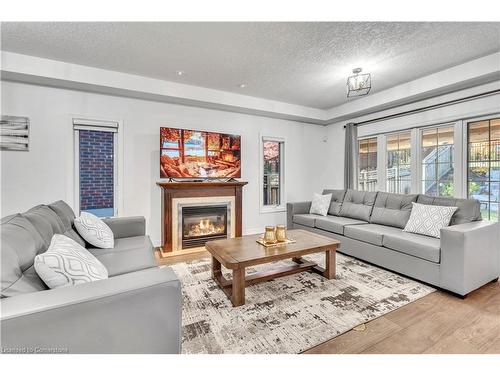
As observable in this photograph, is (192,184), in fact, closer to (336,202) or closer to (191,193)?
(191,193)

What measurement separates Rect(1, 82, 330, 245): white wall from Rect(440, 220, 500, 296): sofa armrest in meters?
2.95

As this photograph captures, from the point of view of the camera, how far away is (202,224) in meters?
4.00

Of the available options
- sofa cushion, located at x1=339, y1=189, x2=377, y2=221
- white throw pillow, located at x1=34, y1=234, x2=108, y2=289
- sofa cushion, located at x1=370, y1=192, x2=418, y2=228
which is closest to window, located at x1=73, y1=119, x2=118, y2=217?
white throw pillow, located at x1=34, y1=234, x2=108, y2=289

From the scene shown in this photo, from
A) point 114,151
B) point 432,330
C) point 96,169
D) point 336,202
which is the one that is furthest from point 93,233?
point 336,202

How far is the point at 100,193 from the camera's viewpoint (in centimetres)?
351

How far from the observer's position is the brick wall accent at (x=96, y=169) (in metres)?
3.40

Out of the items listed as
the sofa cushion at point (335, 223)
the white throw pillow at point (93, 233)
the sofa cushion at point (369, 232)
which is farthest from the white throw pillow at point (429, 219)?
the white throw pillow at point (93, 233)

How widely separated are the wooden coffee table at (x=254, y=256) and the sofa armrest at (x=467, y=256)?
1.02 metres

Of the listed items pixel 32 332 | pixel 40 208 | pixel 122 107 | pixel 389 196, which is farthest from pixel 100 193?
pixel 389 196

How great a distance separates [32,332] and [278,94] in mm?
4023

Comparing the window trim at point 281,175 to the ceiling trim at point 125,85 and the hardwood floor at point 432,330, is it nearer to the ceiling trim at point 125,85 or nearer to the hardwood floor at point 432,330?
the ceiling trim at point 125,85

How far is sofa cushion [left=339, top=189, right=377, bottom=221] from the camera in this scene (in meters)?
3.81
